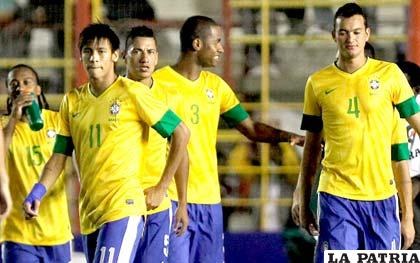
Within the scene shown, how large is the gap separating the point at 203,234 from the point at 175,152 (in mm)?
1643

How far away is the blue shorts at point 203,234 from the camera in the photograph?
10.8 m

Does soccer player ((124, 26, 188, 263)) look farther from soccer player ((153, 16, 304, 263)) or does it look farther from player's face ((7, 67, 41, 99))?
player's face ((7, 67, 41, 99))

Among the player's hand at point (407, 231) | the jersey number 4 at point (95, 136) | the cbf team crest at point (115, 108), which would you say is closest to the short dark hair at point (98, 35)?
the cbf team crest at point (115, 108)

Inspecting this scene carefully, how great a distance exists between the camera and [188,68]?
10984mm

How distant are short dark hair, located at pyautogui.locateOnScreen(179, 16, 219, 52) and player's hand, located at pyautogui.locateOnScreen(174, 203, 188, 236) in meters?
1.26

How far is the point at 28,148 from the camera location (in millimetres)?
11266

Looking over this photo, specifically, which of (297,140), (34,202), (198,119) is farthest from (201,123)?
(34,202)

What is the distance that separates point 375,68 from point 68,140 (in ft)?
6.01

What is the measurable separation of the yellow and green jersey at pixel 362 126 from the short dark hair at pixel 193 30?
50.5 inches

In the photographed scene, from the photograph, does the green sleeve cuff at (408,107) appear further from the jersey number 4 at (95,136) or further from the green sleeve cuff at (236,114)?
the jersey number 4 at (95,136)

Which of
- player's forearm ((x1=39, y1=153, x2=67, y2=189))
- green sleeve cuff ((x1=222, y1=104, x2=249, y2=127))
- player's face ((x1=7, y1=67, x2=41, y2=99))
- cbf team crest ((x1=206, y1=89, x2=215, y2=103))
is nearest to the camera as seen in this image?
player's forearm ((x1=39, y1=153, x2=67, y2=189))

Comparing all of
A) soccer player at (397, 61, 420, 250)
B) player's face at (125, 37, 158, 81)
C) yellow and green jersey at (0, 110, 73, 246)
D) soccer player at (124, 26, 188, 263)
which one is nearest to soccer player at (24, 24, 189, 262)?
soccer player at (124, 26, 188, 263)

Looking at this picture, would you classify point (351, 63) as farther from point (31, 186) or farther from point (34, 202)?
point (31, 186)

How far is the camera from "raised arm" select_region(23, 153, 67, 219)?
9391 mm
